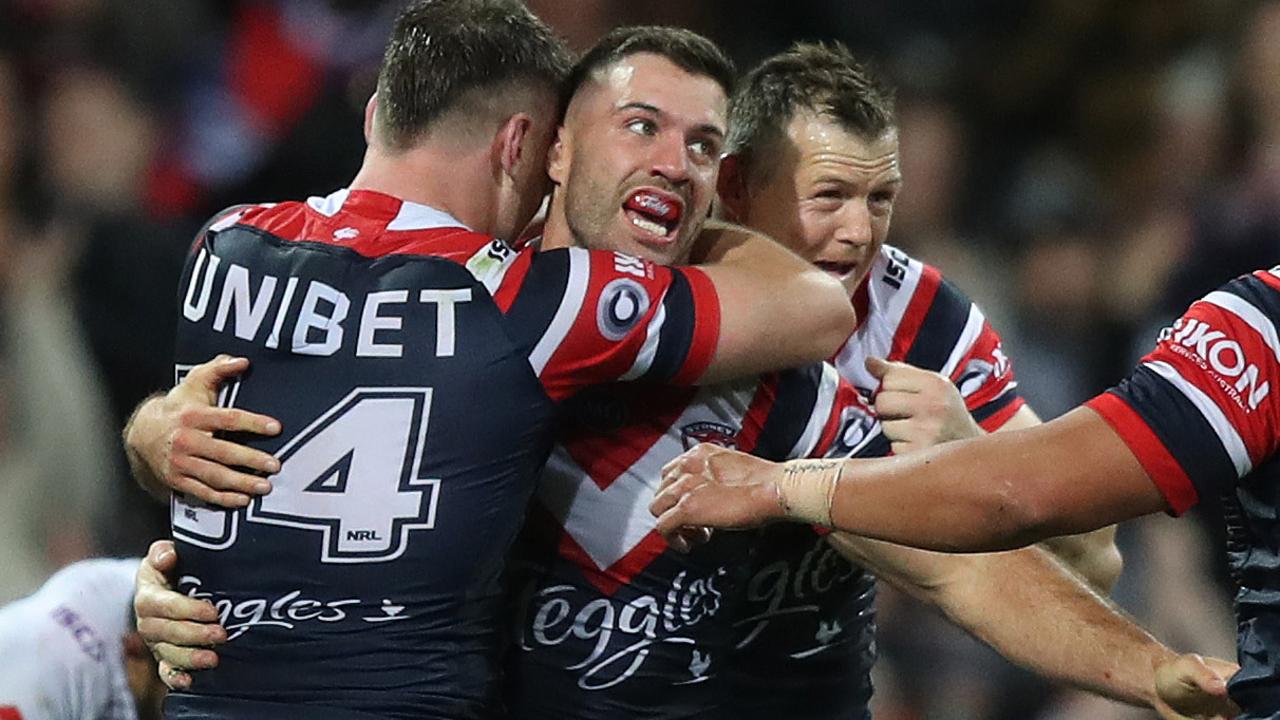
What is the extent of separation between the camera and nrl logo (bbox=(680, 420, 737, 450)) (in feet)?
13.7

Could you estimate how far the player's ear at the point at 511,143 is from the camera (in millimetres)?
4117

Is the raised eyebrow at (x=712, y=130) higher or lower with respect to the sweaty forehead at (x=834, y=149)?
higher

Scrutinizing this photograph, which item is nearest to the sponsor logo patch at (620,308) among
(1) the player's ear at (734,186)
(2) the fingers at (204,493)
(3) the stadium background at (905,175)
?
(2) the fingers at (204,493)

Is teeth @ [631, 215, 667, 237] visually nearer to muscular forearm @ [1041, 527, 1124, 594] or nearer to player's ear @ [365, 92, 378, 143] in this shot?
player's ear @ [365, 92, 378, 143]

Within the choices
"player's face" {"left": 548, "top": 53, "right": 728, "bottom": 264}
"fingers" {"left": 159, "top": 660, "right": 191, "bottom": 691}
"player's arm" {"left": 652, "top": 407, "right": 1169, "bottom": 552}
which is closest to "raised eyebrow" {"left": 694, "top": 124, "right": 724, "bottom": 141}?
"player's face" {"left": 548, "top": 53, "right": 728, "bottom": 264}

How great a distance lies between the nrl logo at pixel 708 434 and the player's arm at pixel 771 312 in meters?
0.20

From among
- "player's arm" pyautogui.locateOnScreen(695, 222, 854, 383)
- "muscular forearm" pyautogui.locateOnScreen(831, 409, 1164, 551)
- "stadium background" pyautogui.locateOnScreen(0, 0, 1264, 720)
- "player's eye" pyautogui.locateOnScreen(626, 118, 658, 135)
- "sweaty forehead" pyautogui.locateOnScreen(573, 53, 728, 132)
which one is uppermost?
"sweaty forehead" pyautogui.locateOnScreen(573, 53, 728, 132)

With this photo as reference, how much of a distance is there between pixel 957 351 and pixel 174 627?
1936 mm

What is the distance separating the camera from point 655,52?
13.9 ft

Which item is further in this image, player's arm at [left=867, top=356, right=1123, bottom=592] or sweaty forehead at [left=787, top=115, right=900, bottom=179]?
sweaty forehead at [left=787, top=115, right=900, bottom=179]

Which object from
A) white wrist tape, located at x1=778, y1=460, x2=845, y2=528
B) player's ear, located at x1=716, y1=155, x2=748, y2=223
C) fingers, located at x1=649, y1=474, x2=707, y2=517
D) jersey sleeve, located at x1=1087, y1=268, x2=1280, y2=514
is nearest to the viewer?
jersey sleeve, located at x1=1087, y1=268, x2=1280, y2=514

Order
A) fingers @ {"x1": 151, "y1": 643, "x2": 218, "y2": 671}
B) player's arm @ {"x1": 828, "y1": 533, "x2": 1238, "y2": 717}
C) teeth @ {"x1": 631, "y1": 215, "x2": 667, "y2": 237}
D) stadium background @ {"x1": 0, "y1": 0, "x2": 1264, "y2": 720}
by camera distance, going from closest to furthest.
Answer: fingers @ {"x1": 151, "y1": 643, "x2": 218, "y2": 671} → player's arm @ {"x1": 828, "y1": 533, "x2": 1238, "y2": 717} → teeth @ {"x1": 631, "y1": 215, "x2": 667, "y2": 237} → stadium background @ {"x1": 0, "y1": 0, "x2": 1264, "y2": 720}

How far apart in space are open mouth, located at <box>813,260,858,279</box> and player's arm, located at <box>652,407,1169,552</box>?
85 cm

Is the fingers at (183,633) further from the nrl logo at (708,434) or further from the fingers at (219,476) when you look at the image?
the nrl logo at (708,434)
